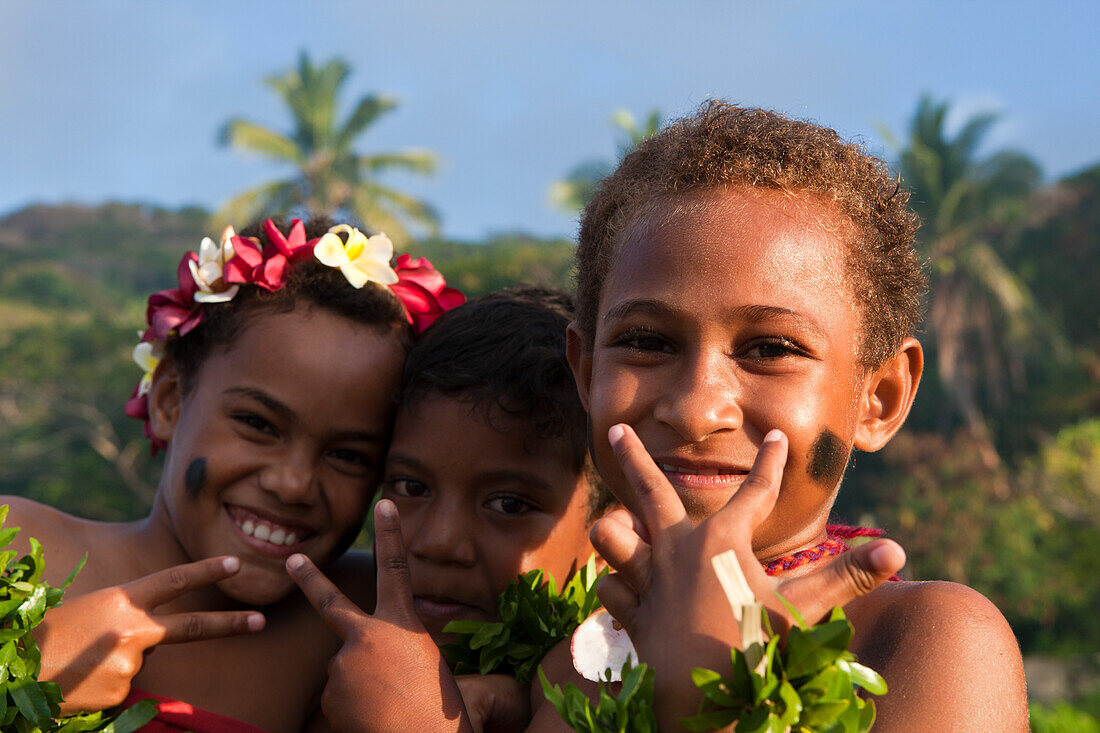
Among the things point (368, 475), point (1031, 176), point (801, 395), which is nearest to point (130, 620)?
point (368, 475)

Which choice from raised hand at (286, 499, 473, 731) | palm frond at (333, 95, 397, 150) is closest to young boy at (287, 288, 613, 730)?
raised hand at (286, 499, 473, 731)

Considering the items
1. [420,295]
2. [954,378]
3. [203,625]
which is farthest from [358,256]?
[954,378]

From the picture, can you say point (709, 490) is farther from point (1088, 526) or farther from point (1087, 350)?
point (1087, 350)

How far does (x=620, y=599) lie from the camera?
1.83m

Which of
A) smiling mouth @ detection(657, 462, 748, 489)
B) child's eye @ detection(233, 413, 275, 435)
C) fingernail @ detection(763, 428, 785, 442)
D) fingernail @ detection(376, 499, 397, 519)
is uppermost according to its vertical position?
fingernail @ detection(763, 428, 785, 442)

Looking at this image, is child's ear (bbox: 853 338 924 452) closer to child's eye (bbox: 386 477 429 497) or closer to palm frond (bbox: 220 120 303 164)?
child's eye (bbox: 386 477 429 497)

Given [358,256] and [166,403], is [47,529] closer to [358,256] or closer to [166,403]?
[166,403]

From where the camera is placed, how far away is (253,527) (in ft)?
10.0

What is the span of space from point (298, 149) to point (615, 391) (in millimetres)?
29174

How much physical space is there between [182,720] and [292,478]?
708 millimetres

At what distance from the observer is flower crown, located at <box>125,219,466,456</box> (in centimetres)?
330

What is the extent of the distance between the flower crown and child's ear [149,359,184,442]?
6cm

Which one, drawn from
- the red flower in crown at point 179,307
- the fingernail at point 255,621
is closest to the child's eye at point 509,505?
the fingernail at point 255,621

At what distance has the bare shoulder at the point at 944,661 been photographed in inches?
70.9
